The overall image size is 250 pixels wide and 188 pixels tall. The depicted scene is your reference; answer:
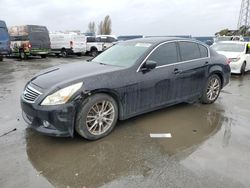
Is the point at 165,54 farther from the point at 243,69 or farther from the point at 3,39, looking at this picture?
the point at 3,39

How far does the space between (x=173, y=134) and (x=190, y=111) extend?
141 cm

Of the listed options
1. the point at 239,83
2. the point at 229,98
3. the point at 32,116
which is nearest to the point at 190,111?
the point at 229,98

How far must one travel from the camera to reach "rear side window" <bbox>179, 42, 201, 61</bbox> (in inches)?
198

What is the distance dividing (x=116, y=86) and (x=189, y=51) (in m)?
2.20

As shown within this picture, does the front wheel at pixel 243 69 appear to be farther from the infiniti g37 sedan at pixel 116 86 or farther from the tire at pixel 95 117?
the tire at pixel 95 117

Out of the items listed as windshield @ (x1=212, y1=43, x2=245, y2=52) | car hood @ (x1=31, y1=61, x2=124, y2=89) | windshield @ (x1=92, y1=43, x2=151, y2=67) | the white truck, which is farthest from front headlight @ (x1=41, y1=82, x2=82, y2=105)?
the white truck

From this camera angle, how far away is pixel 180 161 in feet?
10.7

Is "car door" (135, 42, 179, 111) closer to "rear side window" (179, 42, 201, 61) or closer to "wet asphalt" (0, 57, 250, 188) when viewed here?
"rear side window" (179, 42, 201, 61)


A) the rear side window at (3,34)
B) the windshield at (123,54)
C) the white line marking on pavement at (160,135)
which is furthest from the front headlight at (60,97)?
the rear side window at (3,34)

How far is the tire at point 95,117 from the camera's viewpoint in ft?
11.8

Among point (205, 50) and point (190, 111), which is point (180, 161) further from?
point (205, 50)

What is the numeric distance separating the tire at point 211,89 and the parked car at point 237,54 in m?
4.80

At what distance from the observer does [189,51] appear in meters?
5.21

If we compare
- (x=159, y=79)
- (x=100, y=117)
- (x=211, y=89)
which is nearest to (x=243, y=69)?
(x=211, y=89)
